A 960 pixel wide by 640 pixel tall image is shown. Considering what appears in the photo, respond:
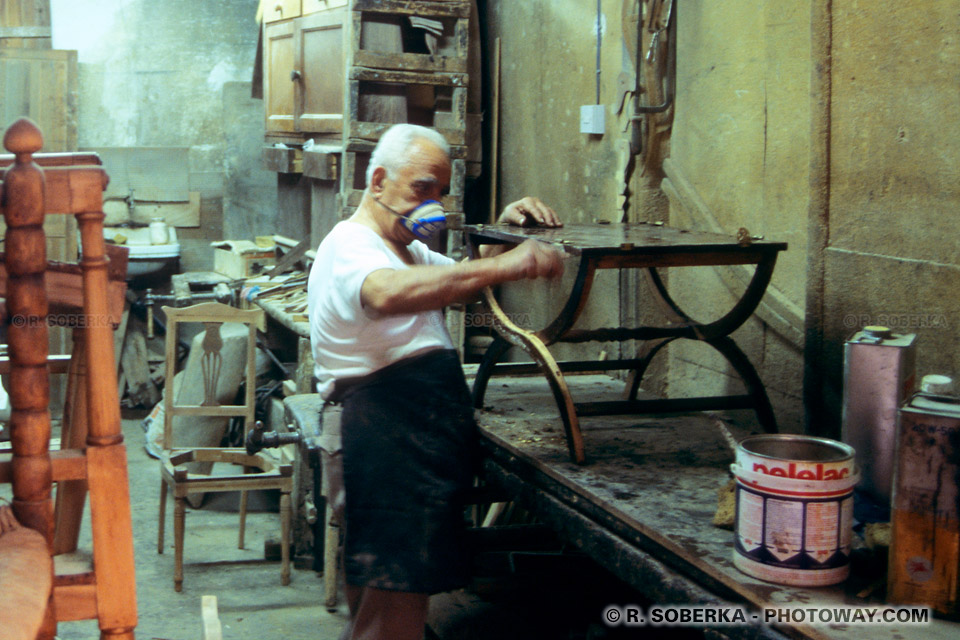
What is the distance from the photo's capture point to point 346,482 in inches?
97.0

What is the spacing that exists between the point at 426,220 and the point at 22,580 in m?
1.38

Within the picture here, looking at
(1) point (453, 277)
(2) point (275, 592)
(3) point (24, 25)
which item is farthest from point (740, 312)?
(3) point (24, 25)

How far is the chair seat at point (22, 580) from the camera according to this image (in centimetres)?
110

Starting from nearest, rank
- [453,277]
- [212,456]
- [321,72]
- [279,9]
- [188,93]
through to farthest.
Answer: [453,277] < [212,456] < [321,72] < [279,9] < [188,93]

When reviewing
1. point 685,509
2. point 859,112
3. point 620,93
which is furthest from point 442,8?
point 685,509

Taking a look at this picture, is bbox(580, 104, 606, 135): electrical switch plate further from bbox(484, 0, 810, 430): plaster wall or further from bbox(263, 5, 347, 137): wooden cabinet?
bbox(263, 5, 347, 137): wooden cabinet

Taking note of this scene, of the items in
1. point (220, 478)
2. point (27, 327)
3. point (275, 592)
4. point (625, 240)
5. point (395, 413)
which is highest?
point (625, 240)

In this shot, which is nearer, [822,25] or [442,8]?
[822,25]

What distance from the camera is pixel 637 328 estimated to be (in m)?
2.55

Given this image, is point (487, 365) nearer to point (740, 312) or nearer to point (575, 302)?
point (575, 302)

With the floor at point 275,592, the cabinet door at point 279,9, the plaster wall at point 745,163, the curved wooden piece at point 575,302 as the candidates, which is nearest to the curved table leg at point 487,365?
the curved wooden piece at point 575,302

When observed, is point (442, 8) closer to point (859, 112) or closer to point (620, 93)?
point (620, 93)

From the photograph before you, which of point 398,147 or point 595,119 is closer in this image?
point 398,147

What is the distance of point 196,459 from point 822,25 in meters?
3.69
